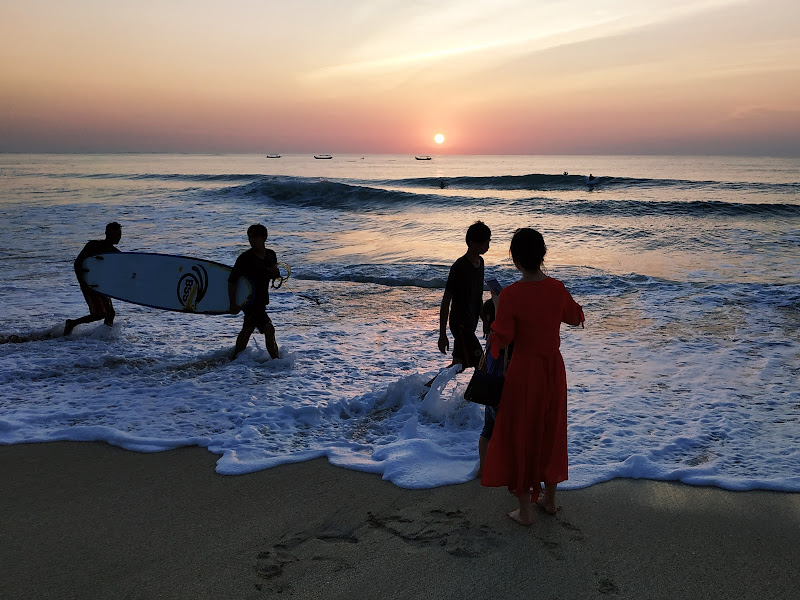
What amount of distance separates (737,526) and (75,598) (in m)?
3.34

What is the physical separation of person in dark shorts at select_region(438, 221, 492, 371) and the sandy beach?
58.9 inches

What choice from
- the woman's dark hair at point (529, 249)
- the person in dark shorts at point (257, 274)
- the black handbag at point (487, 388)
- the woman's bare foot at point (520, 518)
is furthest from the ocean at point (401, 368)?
the woman's dark hair at point (529, 249)

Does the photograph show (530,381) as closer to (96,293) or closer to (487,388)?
(487,388)

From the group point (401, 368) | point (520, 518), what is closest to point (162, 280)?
point (401, 368)

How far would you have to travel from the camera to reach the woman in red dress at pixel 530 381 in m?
2.90

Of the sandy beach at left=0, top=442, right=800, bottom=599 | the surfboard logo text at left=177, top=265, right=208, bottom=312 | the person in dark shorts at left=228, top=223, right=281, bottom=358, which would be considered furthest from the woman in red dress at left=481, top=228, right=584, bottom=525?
the surfboard logo text at left=177, top=265, right=208, bottom=312

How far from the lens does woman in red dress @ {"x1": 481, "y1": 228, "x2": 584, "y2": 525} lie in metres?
2.90

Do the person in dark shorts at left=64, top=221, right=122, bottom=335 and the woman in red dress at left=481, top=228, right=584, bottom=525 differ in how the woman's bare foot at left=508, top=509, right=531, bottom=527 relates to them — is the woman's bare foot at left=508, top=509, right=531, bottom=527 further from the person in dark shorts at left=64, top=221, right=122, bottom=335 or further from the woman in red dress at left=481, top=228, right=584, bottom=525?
the person in dark shorts at left=64, top=221, right=122, bottom=335

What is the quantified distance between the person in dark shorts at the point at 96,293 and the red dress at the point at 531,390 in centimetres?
597

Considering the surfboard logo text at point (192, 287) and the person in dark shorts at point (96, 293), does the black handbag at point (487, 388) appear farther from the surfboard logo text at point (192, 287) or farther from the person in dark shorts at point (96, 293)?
the person in dark shorts at point (96, 293)

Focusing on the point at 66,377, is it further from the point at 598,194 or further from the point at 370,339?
the point at 598,194

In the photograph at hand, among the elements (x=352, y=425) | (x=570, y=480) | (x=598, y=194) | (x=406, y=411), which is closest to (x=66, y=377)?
(x=352, y=425)

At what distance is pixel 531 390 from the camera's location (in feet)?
9.84

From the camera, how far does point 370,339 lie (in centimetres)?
740
